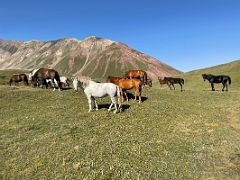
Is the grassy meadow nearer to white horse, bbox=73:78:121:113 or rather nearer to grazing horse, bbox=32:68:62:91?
white horse, bbox=73:78:121:113

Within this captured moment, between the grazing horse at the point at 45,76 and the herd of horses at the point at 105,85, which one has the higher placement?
the grazing horse at the point at 45,76

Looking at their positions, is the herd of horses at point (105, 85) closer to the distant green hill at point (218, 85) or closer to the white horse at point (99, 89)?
the white horse at point (99, 89)

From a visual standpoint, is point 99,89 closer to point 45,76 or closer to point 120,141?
point 120,141

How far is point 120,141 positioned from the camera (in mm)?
22172

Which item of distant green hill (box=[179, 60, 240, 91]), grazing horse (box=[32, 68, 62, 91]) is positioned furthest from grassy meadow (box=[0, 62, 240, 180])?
distant green hill (box=[179, 60, 240, 91])

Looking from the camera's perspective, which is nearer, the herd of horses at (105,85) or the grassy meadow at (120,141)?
the grassy meadow at (120,141)

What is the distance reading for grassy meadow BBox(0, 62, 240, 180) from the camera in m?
18.5

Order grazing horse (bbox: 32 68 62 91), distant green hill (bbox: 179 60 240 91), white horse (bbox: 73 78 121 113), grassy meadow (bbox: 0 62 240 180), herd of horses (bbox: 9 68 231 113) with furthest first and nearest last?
1. distant green hill (bbox: 179 60 240 91)
2. grazing horse (bbox: 32 68 62 91)
3. herd of horses (bbox: 9 68 231 113)
4. white horse (bbox: 73 78 121 113)
5. grassy meadow (bbox: 0 62 240 180)

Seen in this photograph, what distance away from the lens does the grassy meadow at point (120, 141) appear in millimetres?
18484

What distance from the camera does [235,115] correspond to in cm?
3070

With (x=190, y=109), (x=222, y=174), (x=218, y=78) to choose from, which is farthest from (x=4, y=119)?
(x=218, y=78)

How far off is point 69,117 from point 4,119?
20.7 ft

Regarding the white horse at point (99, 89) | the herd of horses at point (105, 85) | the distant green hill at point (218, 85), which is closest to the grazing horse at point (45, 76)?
the herd of horses at point (105, 85)

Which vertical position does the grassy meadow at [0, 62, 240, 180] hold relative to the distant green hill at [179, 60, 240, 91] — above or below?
below
